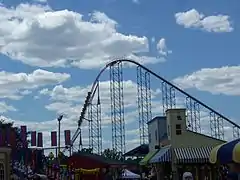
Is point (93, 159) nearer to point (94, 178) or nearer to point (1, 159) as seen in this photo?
point (94, 178)

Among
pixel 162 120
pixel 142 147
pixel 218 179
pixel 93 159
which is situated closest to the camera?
pixel 218 179

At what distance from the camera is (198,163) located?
44.7m

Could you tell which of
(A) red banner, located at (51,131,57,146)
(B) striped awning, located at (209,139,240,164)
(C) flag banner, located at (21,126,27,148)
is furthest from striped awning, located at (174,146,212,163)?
(B) striped awning, located at (209,139,240,164)

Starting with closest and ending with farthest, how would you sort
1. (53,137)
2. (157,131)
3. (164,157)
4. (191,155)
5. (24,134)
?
(191,155)
(164,157)
(24,134)
(53,137)
(157,131)

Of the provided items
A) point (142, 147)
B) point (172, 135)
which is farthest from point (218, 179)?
point (142, 147)

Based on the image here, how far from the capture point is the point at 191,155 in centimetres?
4428

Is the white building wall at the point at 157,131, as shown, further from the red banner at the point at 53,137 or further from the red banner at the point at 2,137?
the red banner at the point at 2,137

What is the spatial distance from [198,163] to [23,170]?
46.5 ft

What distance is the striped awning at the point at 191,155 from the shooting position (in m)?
44.0

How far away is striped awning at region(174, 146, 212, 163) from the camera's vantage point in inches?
1732

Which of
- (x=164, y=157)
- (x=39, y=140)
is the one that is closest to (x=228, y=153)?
(x=164, y=157)

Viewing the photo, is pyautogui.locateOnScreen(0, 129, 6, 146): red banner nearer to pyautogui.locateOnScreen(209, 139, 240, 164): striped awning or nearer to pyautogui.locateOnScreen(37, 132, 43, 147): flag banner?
pyautogui.locateOnScreen(37, 132, 43, 147): flag banner

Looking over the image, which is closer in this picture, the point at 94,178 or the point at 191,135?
the point at 94,178

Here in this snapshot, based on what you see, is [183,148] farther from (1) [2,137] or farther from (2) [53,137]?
(1) [2,137]
